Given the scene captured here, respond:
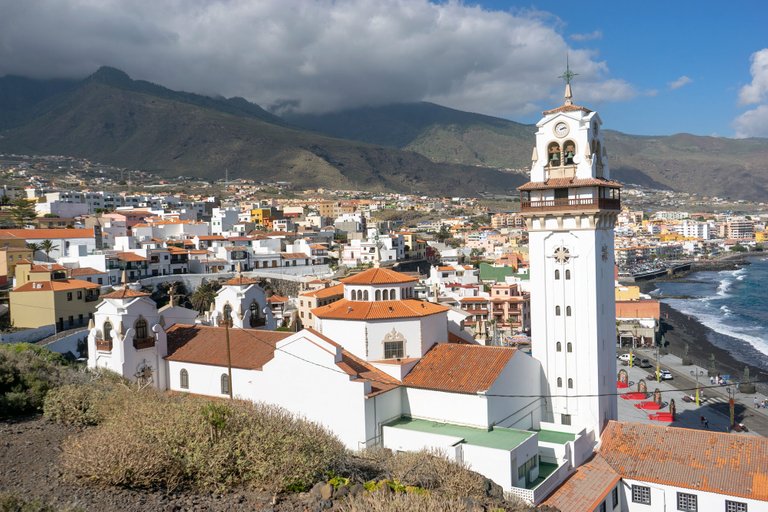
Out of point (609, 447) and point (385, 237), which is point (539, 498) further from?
point (385, 237)

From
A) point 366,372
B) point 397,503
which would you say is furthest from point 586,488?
point 397,503

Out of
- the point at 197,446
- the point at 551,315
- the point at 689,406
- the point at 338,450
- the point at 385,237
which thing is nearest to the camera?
the point at 197,446

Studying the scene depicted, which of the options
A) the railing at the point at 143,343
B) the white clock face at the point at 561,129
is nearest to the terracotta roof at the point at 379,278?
the white clock face at the point at 561,129

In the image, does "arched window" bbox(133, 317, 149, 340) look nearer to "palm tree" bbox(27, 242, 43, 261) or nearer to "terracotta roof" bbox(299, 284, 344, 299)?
"terracotta roof" bbox(299, 284, 344, 299)

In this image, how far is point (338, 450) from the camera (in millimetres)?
14633

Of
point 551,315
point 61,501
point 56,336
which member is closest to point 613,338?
point 551,315

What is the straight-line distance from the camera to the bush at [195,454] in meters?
11.8

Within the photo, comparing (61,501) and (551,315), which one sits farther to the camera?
(551,315)

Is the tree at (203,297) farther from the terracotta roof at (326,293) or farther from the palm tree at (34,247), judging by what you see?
the palm tree at (34,247)

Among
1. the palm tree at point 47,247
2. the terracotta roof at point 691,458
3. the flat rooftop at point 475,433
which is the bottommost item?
the terracotta roof at point 691,458

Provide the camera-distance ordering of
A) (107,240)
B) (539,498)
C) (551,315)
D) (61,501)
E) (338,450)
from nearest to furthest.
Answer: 1. (61,501)
2. (338,450)
3. (539,498)
4. (551,315)
5. (107,240)

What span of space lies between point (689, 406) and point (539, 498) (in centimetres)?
2687

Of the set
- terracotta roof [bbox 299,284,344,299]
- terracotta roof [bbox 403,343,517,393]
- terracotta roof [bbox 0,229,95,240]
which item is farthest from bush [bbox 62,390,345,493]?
terracotta roof [bbox 0,229,95,240]

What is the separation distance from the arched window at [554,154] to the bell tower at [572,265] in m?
0.04
